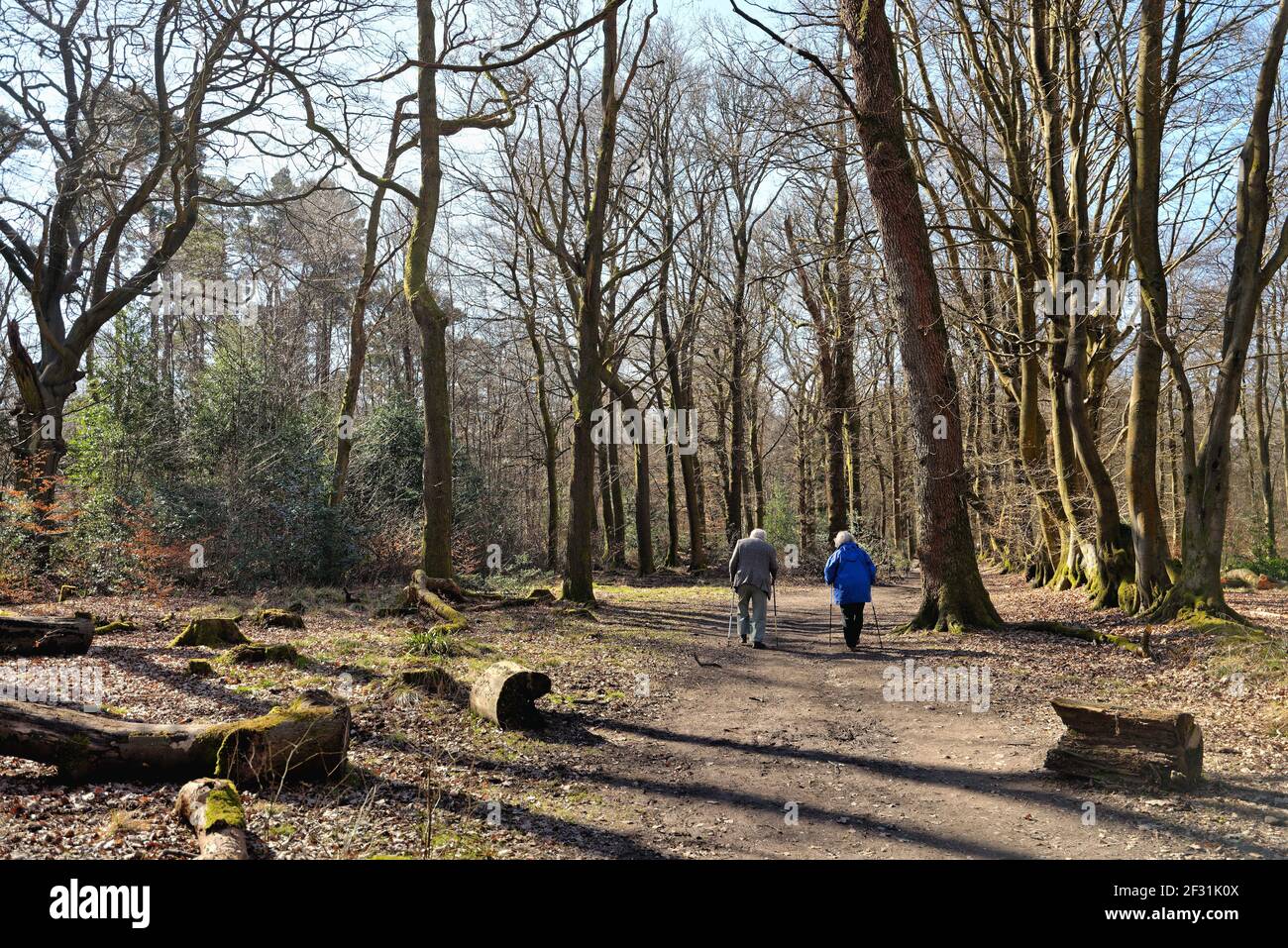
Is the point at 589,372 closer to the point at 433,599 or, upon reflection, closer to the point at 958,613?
the point at 433,599

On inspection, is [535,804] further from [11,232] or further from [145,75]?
[11,232]

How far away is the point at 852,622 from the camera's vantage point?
12.1 metres

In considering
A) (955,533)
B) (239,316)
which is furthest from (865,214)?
(239,316)

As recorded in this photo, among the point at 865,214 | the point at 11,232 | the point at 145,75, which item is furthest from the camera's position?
the point at 865,214

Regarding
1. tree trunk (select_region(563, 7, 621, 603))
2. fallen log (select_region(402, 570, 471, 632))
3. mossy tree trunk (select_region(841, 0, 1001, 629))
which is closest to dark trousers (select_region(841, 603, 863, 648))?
mossy tree trunk (select_region(841, 0, 1001, 629))

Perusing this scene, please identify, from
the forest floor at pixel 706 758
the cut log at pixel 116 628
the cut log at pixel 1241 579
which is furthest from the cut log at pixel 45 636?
the cut log at pixel 1241 579

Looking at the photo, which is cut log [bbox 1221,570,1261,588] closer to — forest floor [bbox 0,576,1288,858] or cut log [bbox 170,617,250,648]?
forest floor [bbox 0,576,1288,858]

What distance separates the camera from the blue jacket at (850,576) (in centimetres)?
1202

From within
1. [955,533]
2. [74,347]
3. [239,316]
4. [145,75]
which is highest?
[145,75]

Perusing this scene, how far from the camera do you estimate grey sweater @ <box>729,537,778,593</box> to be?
41.2 ft

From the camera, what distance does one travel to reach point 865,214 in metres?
26.2
